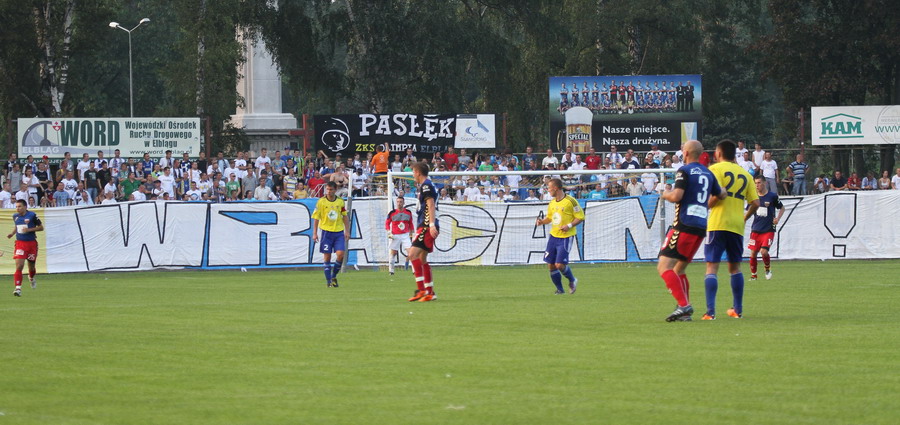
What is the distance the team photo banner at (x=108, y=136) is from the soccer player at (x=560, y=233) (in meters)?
21.7

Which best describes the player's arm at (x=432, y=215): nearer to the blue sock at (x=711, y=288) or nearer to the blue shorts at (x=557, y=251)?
the blue shorts at (x=557, y=251)

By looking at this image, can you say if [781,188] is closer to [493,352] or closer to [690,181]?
[690,181]

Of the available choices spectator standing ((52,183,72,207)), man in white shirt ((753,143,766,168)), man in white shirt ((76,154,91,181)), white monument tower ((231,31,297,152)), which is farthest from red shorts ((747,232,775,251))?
white monument tower ((231,31,297,152))

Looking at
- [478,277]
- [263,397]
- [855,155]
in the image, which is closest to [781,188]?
[855,155]

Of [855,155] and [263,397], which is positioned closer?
[263,397]

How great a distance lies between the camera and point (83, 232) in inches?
1259

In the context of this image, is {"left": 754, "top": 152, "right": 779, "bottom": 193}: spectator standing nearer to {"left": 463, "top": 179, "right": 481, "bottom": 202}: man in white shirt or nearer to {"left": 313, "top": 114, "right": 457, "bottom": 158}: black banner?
{"left": 463, "top": 179, "right": 481, "bottom": 202}: man in white shirt

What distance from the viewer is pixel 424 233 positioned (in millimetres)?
17688

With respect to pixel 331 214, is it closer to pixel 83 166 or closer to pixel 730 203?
pixel 730 203

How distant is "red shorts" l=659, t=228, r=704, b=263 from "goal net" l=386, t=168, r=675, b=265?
1909cm

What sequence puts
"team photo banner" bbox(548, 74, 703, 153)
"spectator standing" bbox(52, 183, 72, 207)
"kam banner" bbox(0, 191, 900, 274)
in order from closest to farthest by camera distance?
"kam banner" bbox(0, 191, 900, 274)
"spectator standing" bbox(52, 183, 72, 207)
"team photo banner" bbox(548, 74, 703, 153)

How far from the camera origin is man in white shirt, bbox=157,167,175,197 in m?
35.2

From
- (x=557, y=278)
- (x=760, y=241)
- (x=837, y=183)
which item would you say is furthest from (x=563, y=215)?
(x=837, y=183)

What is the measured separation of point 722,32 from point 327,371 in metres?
58.6
